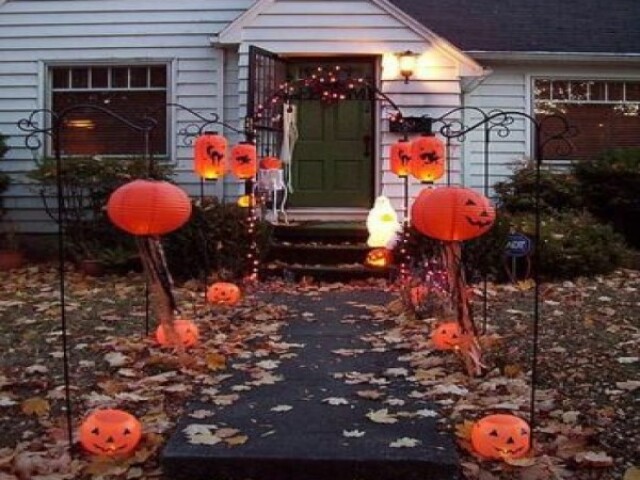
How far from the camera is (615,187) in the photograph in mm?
11352

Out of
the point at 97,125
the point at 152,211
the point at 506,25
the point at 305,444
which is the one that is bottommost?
the point at 305,444

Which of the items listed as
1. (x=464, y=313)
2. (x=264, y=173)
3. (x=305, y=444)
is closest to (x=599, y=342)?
(x=464, y=313)

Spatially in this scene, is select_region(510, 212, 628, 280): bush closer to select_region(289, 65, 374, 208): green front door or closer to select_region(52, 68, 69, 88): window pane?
select_region(289, 65, 374, 208): green front door

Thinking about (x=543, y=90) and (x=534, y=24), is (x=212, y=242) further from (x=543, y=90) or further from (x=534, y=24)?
(x=534, y=24)

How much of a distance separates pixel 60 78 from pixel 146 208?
7.75 meters

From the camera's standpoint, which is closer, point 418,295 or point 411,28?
point 418,295

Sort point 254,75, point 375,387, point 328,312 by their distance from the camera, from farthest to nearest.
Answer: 1. point 254,75
2. point 328,312
3. point 375,387

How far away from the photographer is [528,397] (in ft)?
15.3

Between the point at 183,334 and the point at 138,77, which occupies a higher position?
the point at 138,77

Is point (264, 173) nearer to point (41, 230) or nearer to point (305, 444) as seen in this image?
point (41, 230)

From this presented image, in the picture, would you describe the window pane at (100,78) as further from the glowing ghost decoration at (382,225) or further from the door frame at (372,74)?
the glowing ghost decoration at (382,225)

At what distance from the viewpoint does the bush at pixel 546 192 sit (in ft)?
36.6

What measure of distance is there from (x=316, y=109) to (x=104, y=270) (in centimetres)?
355

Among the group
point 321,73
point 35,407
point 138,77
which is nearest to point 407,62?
point 321,73
